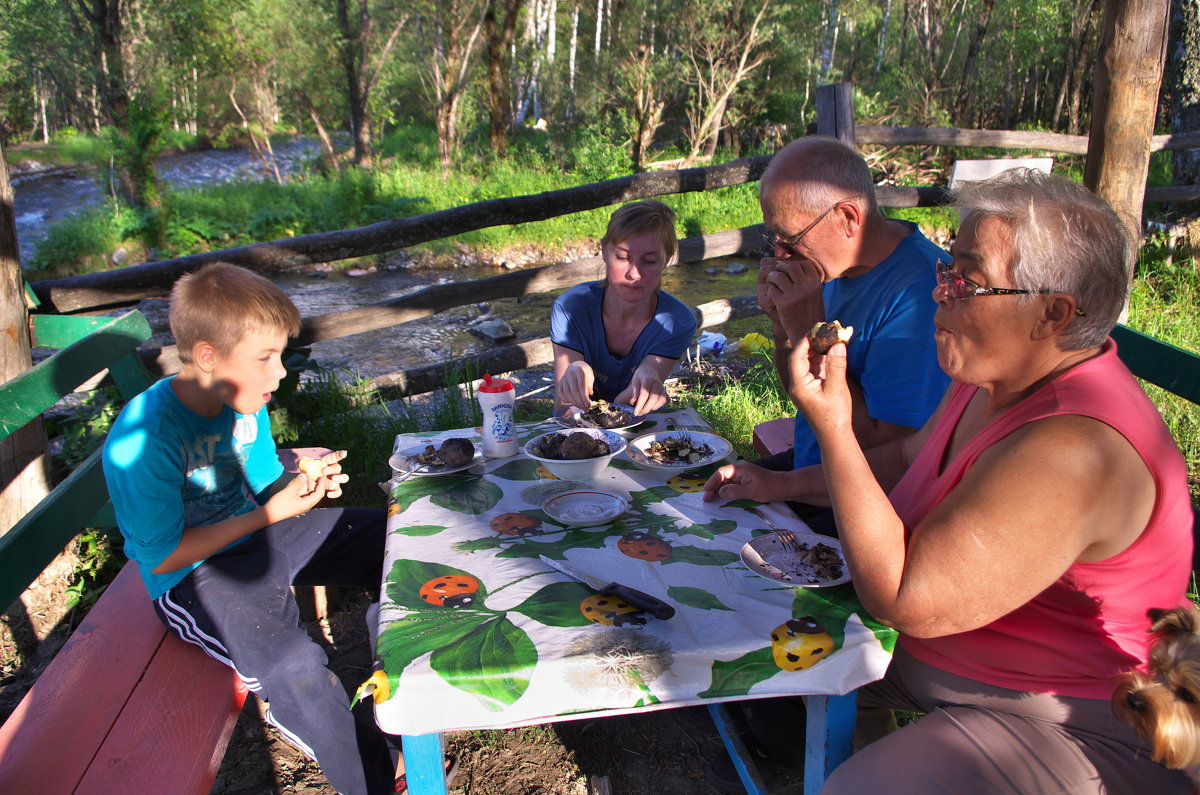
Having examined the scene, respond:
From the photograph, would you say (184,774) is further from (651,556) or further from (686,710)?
(686,710)

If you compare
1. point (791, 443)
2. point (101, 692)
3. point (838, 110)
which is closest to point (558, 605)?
point (101, 692)

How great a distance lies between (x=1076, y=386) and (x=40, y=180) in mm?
31525

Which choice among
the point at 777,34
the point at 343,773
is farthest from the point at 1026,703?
the point at 777,34

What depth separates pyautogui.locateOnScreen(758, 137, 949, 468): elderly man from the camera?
2.10 meters

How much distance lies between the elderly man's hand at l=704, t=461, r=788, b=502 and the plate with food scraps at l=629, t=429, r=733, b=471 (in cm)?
19

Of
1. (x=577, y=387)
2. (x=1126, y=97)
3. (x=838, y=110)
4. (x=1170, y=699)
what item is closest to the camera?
(x=1170, y=699)

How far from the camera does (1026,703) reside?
1.48m

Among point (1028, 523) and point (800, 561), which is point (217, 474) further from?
point (1028, 523)

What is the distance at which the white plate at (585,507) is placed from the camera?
1.84 metres

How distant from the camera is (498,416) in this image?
2287 millimetres

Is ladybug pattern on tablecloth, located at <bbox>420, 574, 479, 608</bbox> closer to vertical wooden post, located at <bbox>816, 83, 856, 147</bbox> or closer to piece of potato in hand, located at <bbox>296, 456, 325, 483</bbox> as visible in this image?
piece of potato in hand, located at <bbox>296, 456, 325, 483</bbox>

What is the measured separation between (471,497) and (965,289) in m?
1.29

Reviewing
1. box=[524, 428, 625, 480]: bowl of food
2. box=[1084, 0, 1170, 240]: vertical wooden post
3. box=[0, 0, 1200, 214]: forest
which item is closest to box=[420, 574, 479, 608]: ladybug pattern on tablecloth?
box=[524, 428, 625, 480]: bowl of food

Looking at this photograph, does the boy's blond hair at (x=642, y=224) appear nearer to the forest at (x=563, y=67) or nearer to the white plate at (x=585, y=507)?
the white plate at (x=585, y=507)
